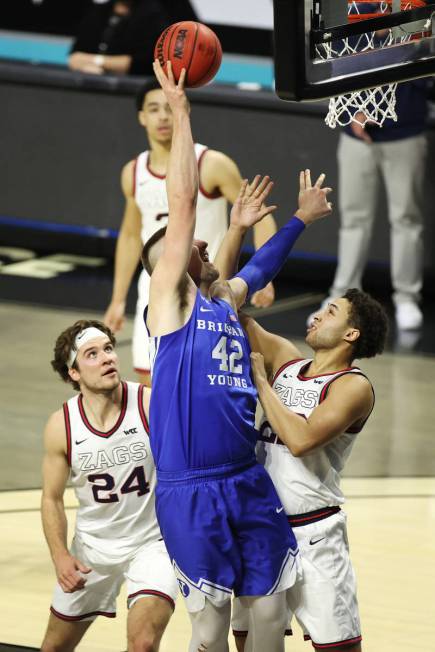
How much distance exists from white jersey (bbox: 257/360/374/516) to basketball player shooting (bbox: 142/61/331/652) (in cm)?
24

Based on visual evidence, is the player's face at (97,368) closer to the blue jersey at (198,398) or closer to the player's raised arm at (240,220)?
the player's raised arm at (240,220)

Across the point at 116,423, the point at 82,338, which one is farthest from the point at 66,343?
the point at 116,423

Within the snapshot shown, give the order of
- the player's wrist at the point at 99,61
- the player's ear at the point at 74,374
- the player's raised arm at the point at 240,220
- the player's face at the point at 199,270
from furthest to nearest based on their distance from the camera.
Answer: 1. the player's wrist at the point at 99,61
2. the player's ear at the point at 74,374
3. the player's raised arm at the point at 240,220
4. the player's face at the point at 199,270

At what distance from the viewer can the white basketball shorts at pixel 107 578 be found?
5.12 metres

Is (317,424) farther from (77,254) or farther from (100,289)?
(77,254)

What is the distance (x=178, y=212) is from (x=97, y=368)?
3.33ft

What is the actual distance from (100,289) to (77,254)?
123cm

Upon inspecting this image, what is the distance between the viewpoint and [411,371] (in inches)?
371

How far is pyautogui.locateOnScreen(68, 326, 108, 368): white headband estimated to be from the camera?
5371mm

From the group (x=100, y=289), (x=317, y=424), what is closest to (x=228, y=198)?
(x=317, y=424)

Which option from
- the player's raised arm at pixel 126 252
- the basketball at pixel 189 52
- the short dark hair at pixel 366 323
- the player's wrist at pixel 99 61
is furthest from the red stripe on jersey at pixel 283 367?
the player's wrist at pixel 99 61

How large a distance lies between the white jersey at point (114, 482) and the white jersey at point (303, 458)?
51cm

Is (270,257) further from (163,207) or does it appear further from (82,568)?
(163,207)

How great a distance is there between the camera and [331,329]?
502 centimetres
